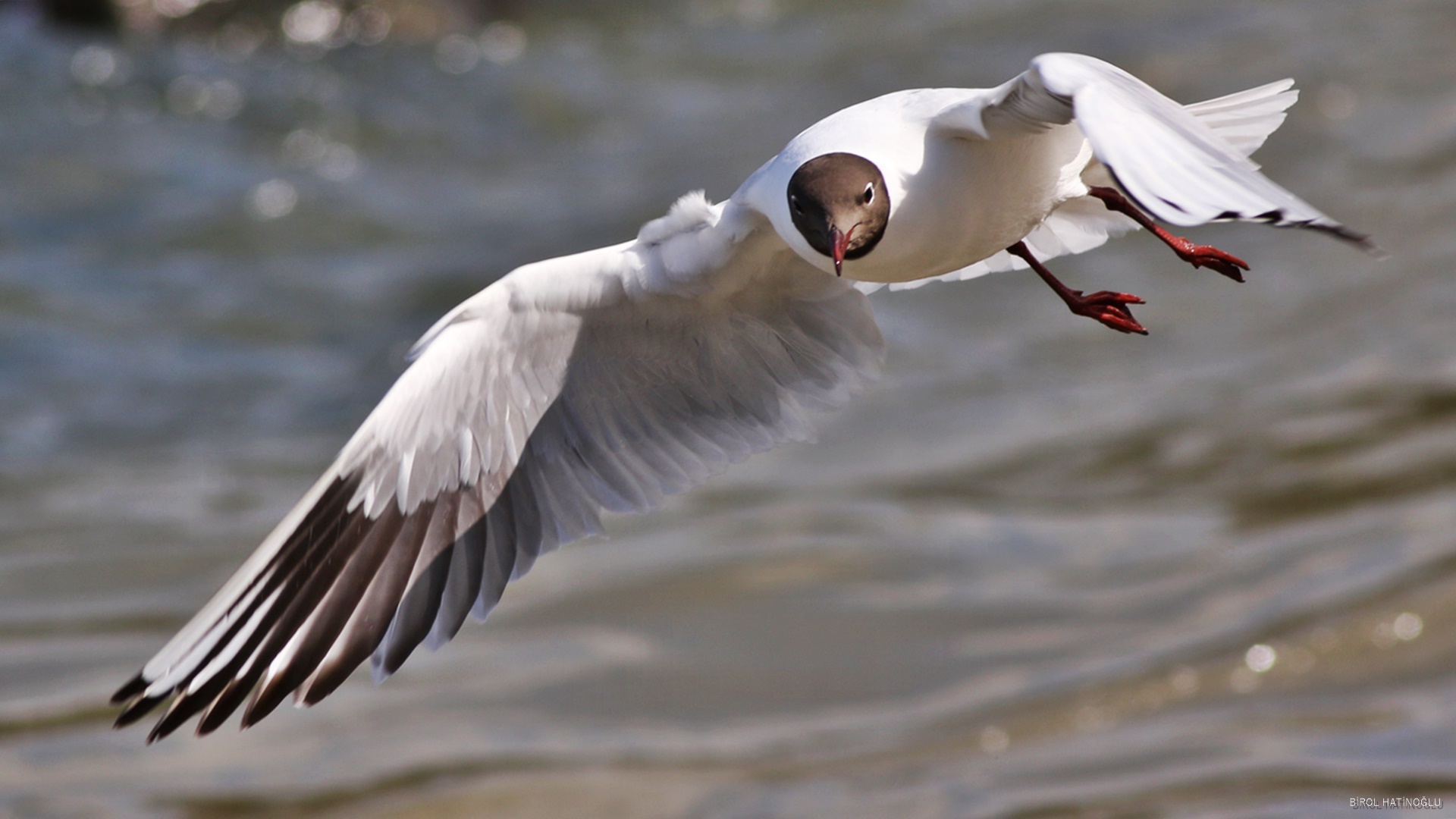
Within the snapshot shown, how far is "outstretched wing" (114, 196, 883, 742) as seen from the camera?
3.96 metres

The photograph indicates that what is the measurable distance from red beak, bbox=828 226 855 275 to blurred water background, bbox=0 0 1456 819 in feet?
9.91

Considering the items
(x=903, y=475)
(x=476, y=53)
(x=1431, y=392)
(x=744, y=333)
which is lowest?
(x=1431, y=392)

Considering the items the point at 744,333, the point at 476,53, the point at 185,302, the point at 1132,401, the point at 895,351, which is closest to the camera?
the point at 744,333

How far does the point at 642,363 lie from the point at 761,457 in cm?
455

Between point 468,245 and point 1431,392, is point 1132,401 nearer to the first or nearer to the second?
point 1431,392

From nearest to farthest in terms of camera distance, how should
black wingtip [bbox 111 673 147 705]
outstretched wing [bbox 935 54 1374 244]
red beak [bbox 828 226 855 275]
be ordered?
outstretched wing [bbox 935 54 1374 244], red beak [bbox 828 226 855 275], black wingtip [bbox 111 673 147 705]

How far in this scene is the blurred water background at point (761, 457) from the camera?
21.2 feet

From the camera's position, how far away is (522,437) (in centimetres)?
434

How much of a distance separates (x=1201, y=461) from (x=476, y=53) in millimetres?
7807

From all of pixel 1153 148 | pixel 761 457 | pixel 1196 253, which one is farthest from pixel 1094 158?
pixel 761 457

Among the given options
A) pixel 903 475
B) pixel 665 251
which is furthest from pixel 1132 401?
pixel 665 251

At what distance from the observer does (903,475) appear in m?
8.68

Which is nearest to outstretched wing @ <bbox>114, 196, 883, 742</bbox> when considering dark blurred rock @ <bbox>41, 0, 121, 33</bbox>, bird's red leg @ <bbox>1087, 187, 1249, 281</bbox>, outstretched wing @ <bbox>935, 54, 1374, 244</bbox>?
bird's red leg @ <bbox>1087, 187, 1249, 281</bbox>

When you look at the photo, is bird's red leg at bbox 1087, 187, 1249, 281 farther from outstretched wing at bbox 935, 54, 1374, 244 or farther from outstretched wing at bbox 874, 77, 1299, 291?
outstretched wing at bbox 935, 54, 1374, 244
